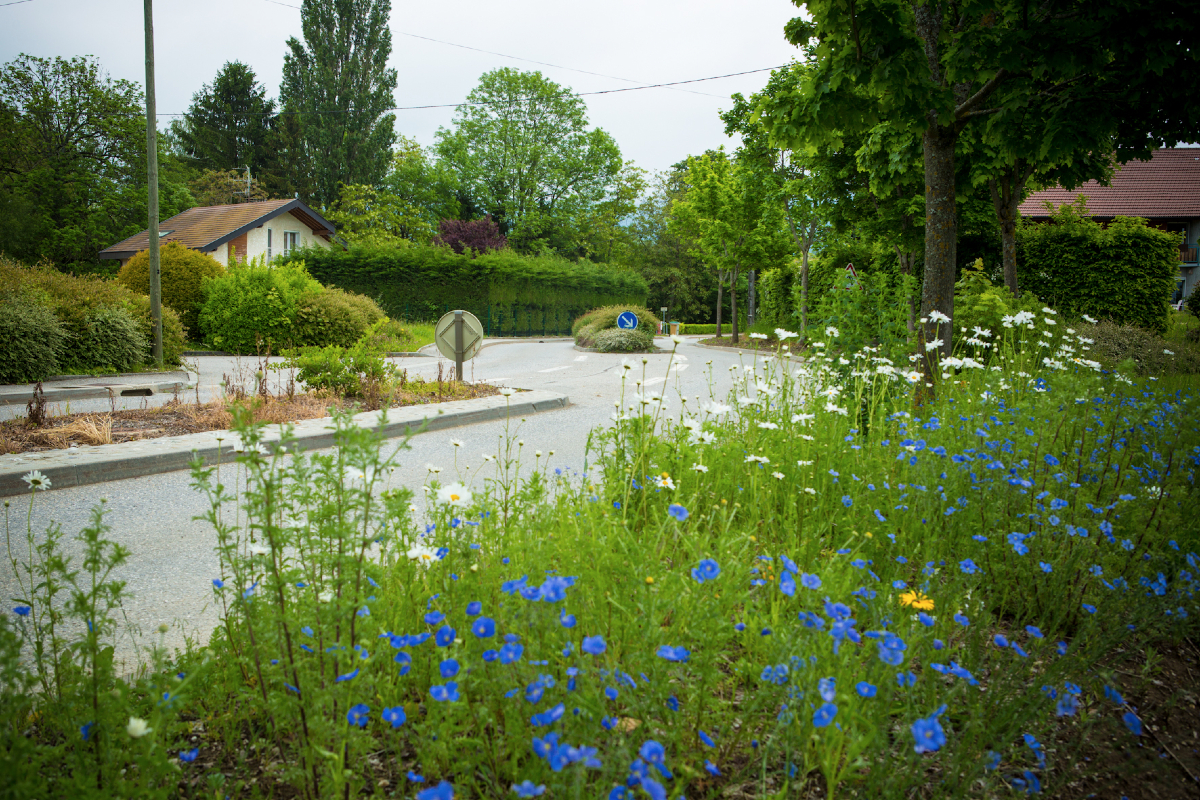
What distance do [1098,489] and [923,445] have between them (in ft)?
2.98

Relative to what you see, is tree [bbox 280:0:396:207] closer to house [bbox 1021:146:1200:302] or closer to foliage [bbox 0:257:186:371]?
foliage [bbox 0:257:186:371]

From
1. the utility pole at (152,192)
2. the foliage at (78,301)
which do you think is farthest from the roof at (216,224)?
the utility pole at (152,192)

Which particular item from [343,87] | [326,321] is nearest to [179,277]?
[326,321]

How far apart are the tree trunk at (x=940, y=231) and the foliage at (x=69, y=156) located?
40.8 metres

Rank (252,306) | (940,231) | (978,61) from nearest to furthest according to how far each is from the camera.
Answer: (978,61) < (940,231) < (252,306)

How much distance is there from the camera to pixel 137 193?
3650cm

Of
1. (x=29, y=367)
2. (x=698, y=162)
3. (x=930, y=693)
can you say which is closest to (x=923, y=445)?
(x=930, y=693)

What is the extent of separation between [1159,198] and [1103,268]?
67.0ft

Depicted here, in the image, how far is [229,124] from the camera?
51375 mm

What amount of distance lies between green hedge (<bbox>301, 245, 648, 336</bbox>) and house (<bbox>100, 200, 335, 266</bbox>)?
2.50 metres

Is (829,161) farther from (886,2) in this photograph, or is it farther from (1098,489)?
(1098,489)

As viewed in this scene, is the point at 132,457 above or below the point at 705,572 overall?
below

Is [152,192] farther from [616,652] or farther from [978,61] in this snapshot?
[616,652]

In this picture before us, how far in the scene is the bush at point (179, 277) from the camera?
2038 centimetres
